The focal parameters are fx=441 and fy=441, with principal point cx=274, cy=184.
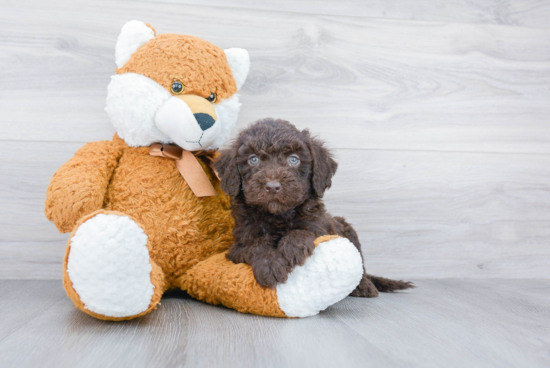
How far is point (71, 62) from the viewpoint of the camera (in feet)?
4.84

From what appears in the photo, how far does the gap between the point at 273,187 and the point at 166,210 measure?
0.33 metres

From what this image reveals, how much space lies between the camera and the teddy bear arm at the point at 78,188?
1032 mm

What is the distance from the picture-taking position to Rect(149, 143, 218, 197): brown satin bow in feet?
3.84

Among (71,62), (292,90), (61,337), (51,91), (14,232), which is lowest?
(14,232)

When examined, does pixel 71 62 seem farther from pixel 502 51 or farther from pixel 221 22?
pixel 502 51

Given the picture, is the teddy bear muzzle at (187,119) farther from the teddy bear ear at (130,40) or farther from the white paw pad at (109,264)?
the white paw pad at (109,264)

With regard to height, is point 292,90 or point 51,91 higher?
point 292,90

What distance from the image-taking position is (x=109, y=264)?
2.77ft

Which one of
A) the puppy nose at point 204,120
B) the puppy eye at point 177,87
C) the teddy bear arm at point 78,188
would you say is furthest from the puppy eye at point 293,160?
the teddy bear arm at point 78,188

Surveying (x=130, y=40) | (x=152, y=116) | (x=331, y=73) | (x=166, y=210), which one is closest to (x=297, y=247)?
(x=166, y=210)

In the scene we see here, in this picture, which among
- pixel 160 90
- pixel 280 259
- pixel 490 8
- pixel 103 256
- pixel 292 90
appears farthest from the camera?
pixel 490 8

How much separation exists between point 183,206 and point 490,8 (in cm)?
140

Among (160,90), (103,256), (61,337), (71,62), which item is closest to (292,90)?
(160,90)

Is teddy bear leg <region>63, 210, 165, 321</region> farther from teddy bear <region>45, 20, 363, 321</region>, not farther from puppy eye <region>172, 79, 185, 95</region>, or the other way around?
puppy eye <region>172, 79, 185, 95</region>
